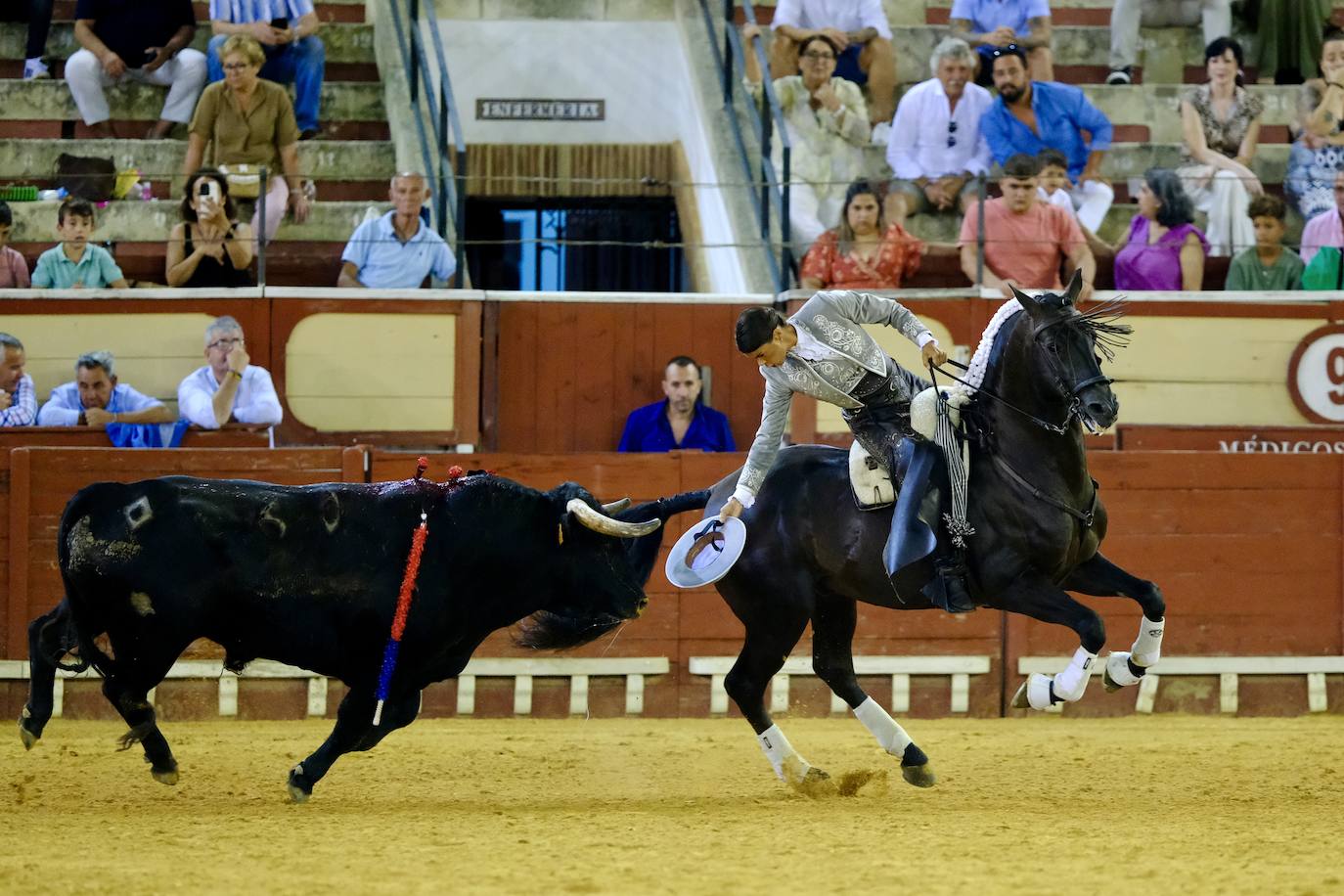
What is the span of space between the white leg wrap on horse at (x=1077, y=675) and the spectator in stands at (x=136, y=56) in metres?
7.30

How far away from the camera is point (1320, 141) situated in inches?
462

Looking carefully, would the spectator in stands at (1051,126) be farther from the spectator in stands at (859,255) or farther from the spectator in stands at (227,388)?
the spectator in stands at (227,388)

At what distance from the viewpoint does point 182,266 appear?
34.0 ft

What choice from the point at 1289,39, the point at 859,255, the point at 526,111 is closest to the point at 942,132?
the point at 859,255

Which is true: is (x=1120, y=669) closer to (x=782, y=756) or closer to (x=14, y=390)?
(x=782, y=756)

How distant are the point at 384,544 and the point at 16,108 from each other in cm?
657

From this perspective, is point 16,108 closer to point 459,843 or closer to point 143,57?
point 143,57

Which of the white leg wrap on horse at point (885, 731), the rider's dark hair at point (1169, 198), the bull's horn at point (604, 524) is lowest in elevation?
the white leg wrap on horse at point (885, 731)

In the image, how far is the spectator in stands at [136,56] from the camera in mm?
11547

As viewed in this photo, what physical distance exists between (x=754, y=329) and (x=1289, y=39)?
25.5 ft

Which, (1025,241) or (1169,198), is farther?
(1169,198)

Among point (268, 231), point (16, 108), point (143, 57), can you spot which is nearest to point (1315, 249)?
point (268, 231)

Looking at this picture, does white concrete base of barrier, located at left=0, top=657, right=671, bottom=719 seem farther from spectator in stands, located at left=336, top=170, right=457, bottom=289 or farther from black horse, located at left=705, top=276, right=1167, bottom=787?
black horse, located at left=705, top=276, right=1167, bottom=787

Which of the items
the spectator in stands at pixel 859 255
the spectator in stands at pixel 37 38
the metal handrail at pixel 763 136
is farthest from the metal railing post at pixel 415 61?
the spectator in stands at pixel 859 255
